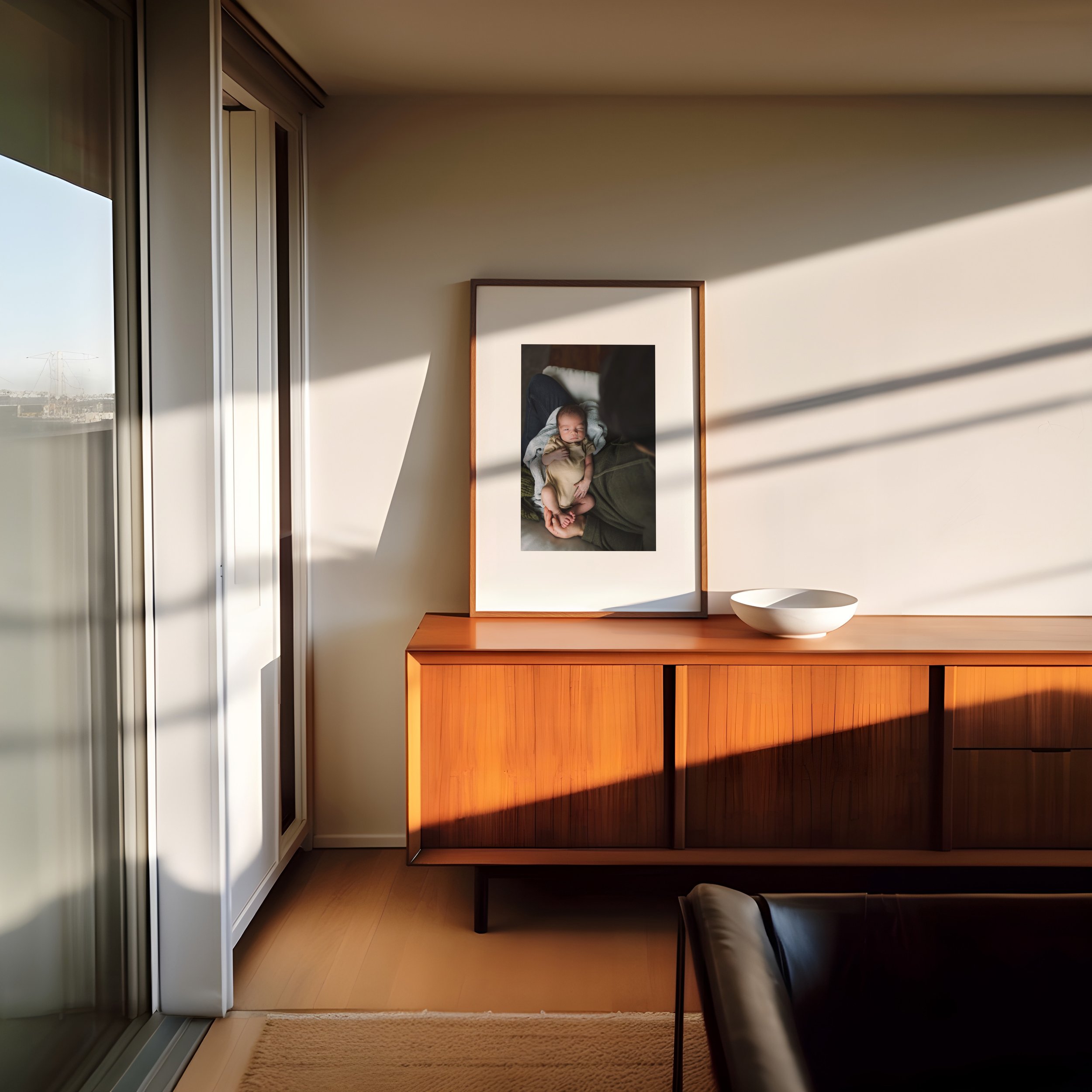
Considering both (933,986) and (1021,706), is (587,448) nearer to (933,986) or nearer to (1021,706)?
(1021,706)

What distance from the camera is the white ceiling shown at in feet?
7.61

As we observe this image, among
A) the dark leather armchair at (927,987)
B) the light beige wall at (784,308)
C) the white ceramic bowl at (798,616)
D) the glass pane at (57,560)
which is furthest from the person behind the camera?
the light beige wall at (784,308)

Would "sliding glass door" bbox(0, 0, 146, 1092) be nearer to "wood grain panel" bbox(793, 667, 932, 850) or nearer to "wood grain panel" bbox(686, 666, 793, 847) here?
"wood grain panel" bbox(686, 666, 793, 847)

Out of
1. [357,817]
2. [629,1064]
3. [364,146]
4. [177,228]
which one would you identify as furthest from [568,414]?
[629,1064]

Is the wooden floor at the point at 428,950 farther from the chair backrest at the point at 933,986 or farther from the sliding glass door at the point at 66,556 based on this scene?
the chair backrest at the point at 933,986

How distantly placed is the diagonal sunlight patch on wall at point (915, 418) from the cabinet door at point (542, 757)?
27.0 inches

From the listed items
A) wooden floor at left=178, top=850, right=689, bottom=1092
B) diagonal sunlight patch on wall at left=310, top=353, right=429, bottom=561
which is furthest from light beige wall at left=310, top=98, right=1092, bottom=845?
wooden floor at left=178, top=850, right=689, bottom=1092

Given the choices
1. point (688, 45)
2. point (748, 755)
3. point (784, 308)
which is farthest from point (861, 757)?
point (688, 45)

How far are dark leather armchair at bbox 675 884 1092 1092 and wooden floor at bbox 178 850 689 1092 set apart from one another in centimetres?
98

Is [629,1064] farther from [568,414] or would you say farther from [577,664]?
[568,414]

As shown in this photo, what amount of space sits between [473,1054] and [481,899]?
0.53 m

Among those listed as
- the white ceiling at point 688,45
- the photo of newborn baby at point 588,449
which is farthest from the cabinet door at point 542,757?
the white ceiling at point 688,45

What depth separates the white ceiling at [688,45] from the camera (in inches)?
91.4

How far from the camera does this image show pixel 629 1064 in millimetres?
2098
